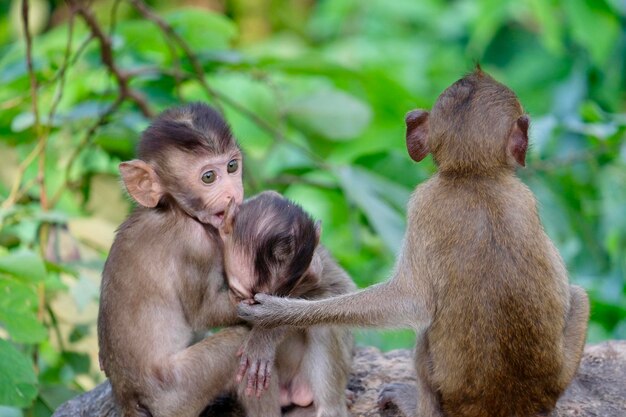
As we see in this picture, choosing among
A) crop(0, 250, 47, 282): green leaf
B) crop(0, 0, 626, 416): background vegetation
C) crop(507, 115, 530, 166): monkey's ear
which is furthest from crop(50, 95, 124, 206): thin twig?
crop(507, 115, 530, 166): monkey's ear

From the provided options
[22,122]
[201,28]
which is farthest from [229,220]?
[201,28]

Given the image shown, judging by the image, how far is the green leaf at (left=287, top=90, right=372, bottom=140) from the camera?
23.3 ft

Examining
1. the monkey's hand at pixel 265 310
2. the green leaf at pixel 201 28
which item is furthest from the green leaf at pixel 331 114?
the monkey's hand at pixel 265 310

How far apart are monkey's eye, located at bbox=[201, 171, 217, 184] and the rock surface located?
969mm

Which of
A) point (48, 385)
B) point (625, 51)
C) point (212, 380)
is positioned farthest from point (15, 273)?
point (625, 51)

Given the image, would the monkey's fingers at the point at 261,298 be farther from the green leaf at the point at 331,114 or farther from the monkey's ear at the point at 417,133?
the green leaf at the point at 331,114

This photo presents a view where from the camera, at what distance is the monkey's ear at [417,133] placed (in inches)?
171

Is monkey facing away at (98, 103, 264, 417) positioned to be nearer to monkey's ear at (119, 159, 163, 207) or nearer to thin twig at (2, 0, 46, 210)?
monkey's ear at (119, 159, 163, 207)

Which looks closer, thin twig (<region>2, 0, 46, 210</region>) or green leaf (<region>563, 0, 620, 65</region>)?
thin twig (<region>2, 0, 46, 210</region>)

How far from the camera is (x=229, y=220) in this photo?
14.3 ft

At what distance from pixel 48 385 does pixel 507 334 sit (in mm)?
2844

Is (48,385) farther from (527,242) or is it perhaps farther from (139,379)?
(527,242)

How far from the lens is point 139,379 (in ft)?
14.1

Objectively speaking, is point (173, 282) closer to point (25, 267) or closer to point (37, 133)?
point (25, 267)
